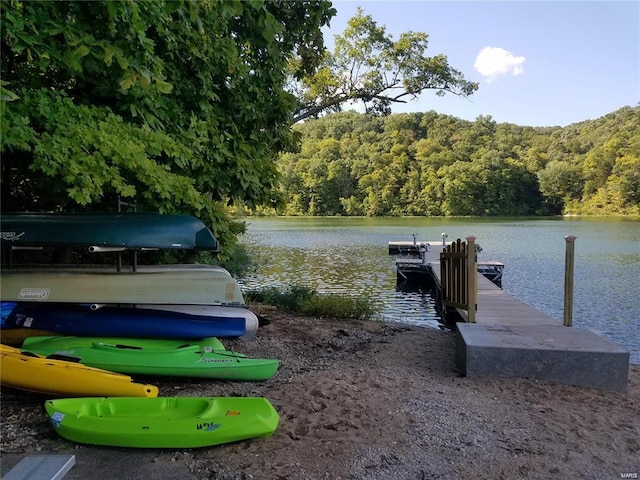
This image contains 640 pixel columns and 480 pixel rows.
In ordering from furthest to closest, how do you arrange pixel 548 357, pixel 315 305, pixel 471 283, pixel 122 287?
pixel 315 305
pixel 471 283
pixel 122 287
pixel 548 357

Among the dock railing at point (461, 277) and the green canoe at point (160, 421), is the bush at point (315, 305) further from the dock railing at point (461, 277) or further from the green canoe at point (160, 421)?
the green canoe at point (160, 421)

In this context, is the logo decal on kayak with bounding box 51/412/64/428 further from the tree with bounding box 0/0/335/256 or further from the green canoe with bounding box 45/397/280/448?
the tree with bounding box 0/0/335/256

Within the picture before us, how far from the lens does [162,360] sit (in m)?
4.96

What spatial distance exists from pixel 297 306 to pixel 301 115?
6915mm

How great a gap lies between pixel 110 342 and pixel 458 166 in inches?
3290

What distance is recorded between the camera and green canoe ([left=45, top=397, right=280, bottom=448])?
3543 millimetres

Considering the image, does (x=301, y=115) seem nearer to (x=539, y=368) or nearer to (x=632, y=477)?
(x=539, y=368)

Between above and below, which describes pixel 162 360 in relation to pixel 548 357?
above

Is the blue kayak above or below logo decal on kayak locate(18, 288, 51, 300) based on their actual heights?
below

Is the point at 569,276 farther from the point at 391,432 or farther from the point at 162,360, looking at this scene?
the point at 162,360

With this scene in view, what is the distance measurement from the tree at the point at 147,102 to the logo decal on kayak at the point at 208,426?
2.19 m

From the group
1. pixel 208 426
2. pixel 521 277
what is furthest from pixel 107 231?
pixel 521 277

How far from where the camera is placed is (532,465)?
11.6 ft

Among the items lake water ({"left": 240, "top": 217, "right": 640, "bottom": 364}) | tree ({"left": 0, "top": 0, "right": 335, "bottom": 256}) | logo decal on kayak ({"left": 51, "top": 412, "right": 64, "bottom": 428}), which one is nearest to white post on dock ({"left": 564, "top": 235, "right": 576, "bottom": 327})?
lake water ({"left": 240, "top": 217, "right": 640, "bottom": 364})
